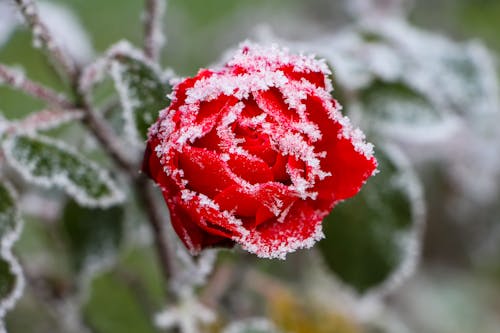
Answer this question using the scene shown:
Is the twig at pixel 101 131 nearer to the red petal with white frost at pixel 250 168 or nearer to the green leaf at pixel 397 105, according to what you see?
the red petal with white frost at pixel 250 168

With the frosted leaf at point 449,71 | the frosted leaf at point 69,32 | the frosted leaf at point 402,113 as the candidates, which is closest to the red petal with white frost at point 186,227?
the frosted leaf at point 402,113

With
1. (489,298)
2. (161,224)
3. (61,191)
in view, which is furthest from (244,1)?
(161,224)

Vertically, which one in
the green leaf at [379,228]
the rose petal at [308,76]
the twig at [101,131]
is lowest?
the rose petal at [308,76]

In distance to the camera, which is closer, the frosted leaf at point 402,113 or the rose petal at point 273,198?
the rose petal at point 273,198

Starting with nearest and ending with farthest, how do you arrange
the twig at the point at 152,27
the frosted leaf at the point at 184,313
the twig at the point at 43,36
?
the twig at the point at 43,36 < the twig at the point at 152,27 < the frosted leaf at the point at 184,313

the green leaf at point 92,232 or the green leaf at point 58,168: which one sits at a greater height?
the green leaf at point 92,232

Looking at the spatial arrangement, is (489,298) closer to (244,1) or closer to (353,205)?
(353,205)

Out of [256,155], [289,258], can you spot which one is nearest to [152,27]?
[256,155]
